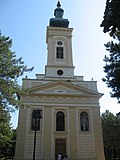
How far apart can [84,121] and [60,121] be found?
311 cm

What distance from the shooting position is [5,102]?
17.9 meters

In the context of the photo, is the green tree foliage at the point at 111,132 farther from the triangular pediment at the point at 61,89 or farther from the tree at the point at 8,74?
the tree at the point at 8,74

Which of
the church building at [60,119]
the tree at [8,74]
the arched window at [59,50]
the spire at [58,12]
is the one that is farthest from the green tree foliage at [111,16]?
the spire at [58,12]

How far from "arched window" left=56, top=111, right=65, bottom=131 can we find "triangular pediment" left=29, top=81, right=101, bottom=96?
2.90 m

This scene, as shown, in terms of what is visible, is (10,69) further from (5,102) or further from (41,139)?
(41,139)

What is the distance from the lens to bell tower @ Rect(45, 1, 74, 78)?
3300cm

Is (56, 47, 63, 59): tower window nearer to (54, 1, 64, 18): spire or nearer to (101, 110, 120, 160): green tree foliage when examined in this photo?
(54, 1, 64, 18): spire

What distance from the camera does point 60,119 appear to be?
93.0 feet

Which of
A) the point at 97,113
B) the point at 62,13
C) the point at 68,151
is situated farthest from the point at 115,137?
the point at 62,13

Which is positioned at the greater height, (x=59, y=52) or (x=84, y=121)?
(x=59, y=52)

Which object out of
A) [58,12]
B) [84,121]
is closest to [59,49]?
[58,12]

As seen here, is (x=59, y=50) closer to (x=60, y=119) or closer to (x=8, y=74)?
(x=60, y=119)

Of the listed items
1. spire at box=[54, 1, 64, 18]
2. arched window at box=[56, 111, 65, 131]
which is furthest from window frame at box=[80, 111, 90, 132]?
spire at box=[54, 1, 64, 18]

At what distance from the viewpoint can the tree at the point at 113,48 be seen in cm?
759
